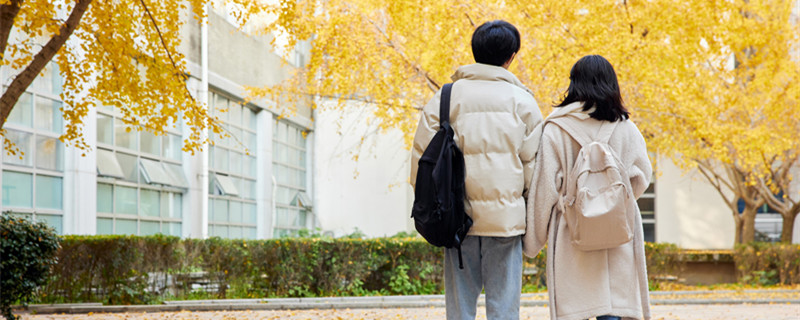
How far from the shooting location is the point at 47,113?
14992mm

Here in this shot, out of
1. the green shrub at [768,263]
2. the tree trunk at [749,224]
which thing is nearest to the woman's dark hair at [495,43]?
the green shrub at [768,263]

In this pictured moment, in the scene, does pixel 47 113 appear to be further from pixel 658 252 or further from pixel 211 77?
pixel 658 252

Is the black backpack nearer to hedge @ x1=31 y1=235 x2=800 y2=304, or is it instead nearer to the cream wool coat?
the cream wool coat

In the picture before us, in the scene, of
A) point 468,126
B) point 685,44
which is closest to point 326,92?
point 685,44

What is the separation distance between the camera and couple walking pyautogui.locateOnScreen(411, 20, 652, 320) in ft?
13.1

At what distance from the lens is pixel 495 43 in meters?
4.14

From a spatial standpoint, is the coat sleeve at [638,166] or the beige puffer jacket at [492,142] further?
the coat sleeve at [638,166]

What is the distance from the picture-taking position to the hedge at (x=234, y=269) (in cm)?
1234

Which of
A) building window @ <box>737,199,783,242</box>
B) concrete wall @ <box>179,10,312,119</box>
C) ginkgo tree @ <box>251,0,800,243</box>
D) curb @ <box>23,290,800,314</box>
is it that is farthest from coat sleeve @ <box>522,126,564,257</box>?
building window @ <box>737,199,783,242</box>

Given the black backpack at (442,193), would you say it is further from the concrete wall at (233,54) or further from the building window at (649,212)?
the building window at (649,212)

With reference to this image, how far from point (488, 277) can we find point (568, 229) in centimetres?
42

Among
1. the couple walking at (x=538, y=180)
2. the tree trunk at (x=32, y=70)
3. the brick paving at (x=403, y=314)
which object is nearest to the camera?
the couple walking at (x=538, y=180)

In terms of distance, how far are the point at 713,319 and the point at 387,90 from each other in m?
6.54

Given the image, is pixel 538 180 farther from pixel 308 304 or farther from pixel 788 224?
pixel 788 224
